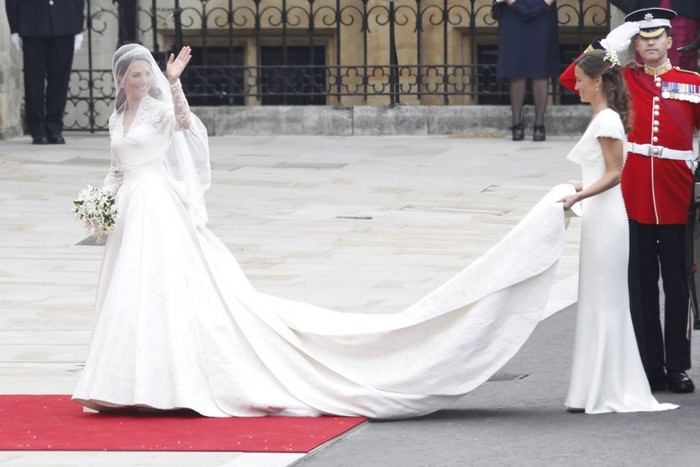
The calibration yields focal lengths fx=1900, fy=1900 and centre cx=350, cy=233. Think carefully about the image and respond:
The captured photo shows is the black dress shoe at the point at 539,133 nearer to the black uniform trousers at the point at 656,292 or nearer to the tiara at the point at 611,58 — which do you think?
the black uniform trousers at the point at 656,292

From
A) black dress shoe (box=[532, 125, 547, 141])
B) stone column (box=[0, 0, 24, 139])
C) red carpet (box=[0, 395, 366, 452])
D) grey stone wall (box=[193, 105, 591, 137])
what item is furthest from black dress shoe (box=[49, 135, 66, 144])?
red carpet (box=[0, 395, 366, 452])

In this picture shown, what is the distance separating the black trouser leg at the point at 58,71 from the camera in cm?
1819

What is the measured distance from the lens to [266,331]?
8.26 meters

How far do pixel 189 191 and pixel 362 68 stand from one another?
11.0 m

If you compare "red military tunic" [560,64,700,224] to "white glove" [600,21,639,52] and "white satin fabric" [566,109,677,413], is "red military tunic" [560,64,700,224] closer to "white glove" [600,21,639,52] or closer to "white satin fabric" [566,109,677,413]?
→ "white glove" [600,21,639,52]

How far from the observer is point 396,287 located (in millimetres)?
11273

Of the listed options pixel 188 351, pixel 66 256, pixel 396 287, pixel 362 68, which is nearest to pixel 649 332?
pixel 188 351

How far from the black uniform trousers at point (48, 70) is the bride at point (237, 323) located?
976 cm

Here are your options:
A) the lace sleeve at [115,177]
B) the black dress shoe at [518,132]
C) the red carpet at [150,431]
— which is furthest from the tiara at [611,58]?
the black dress shoe at [518,132]

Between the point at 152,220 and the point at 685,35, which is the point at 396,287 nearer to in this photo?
the point at 152,220

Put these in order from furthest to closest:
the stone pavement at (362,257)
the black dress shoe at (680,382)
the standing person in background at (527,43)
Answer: the standing person in background at (527,43), the black dress shoe at (680,382), the stone pavement at (362,257)

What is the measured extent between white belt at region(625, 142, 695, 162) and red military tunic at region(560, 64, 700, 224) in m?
0.01

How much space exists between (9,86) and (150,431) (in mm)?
11770

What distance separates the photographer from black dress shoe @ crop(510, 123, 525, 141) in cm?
1864
